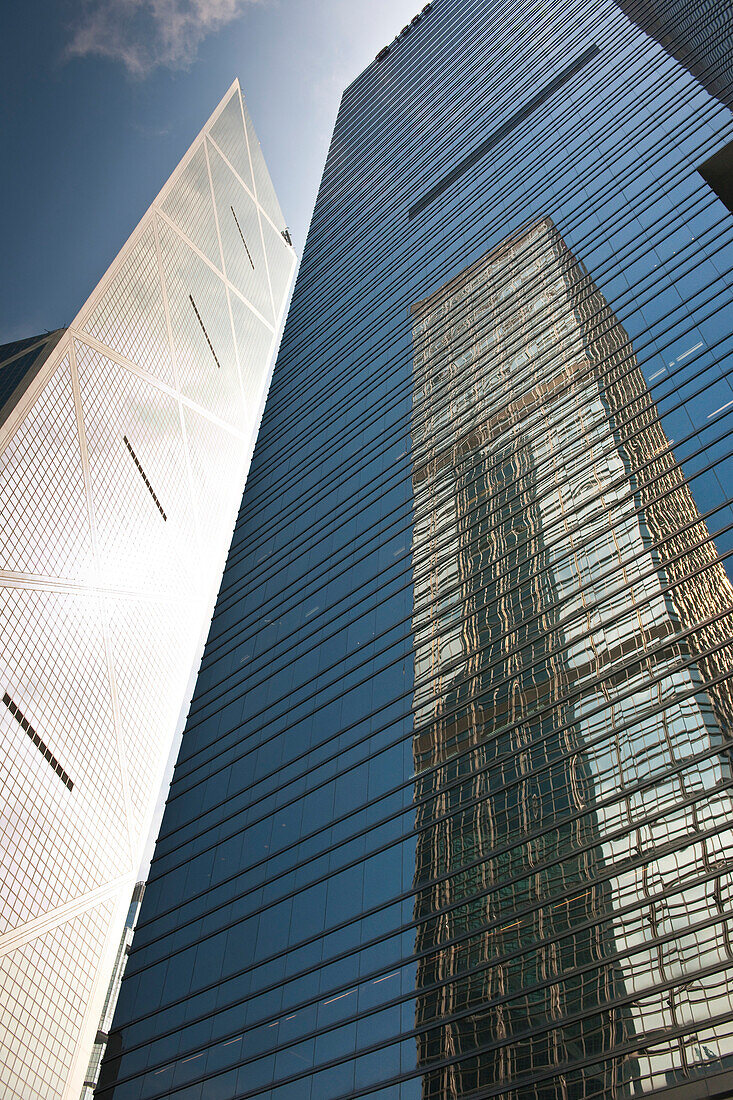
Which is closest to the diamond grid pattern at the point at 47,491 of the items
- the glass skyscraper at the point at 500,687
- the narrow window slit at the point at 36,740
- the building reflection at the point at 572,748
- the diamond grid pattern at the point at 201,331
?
the narrow window slit at the point at 36,740

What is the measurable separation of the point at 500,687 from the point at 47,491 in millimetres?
39421

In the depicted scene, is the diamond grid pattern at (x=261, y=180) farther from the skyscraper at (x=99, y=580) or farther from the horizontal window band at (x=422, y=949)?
the horizontal window band at (x=422, y=949)

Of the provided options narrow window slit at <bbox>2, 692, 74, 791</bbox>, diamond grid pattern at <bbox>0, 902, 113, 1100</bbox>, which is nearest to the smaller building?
diamond grid pattern at <bbox>0, 902, 113, 1100</bbox>

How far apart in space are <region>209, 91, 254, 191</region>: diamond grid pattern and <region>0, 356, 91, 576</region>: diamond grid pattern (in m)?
56.0

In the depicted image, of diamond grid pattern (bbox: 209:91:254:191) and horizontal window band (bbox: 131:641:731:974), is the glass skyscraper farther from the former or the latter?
diamond grid pattern (bbox: 209:91:254:191)

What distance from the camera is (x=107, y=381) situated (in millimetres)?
67812

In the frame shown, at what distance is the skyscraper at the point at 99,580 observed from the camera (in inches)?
2210

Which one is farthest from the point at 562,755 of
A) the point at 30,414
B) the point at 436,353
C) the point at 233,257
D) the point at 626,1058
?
the point at 233,257

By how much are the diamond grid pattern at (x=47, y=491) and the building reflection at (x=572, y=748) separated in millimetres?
27298

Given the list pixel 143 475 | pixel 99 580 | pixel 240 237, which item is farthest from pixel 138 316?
pixel 240 237

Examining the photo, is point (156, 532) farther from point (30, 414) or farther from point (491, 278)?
point (491, 278)

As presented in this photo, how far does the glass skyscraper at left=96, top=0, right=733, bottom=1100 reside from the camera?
75.4 ft

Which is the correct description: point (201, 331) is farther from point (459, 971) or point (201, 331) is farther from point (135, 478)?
point (459, 971)

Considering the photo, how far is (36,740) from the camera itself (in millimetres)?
57719
